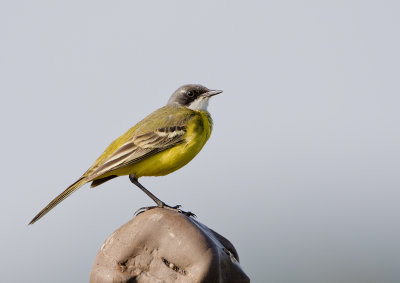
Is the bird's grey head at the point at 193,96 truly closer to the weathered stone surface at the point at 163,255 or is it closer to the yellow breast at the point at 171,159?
the yellow breast at the point at 171,159

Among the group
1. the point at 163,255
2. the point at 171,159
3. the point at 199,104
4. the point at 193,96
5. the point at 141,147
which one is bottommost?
the point at 163,255

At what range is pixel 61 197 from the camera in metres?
11.4

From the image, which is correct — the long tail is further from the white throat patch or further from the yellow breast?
the white throat patch

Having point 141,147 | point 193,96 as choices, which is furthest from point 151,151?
point 193,96

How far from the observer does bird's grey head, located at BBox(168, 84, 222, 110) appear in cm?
1352

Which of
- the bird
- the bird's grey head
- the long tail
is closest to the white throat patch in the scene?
the bird's grey head

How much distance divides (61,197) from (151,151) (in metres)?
1.50

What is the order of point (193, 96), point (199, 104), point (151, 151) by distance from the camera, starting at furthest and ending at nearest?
point (193, 96), point (199, 104), point (151, 151)

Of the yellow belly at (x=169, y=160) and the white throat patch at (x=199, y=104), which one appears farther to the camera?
the white throat patch at (x=199, y=104)

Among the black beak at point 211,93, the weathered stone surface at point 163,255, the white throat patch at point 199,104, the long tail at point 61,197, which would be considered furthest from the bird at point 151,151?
the weathered stone surface at point 163,255

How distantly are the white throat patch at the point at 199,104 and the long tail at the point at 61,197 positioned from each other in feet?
8.96

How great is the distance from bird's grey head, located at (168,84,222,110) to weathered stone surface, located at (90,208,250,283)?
428 centimetres

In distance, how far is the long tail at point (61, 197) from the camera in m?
11.2

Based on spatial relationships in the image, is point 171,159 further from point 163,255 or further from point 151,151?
point 163,255
